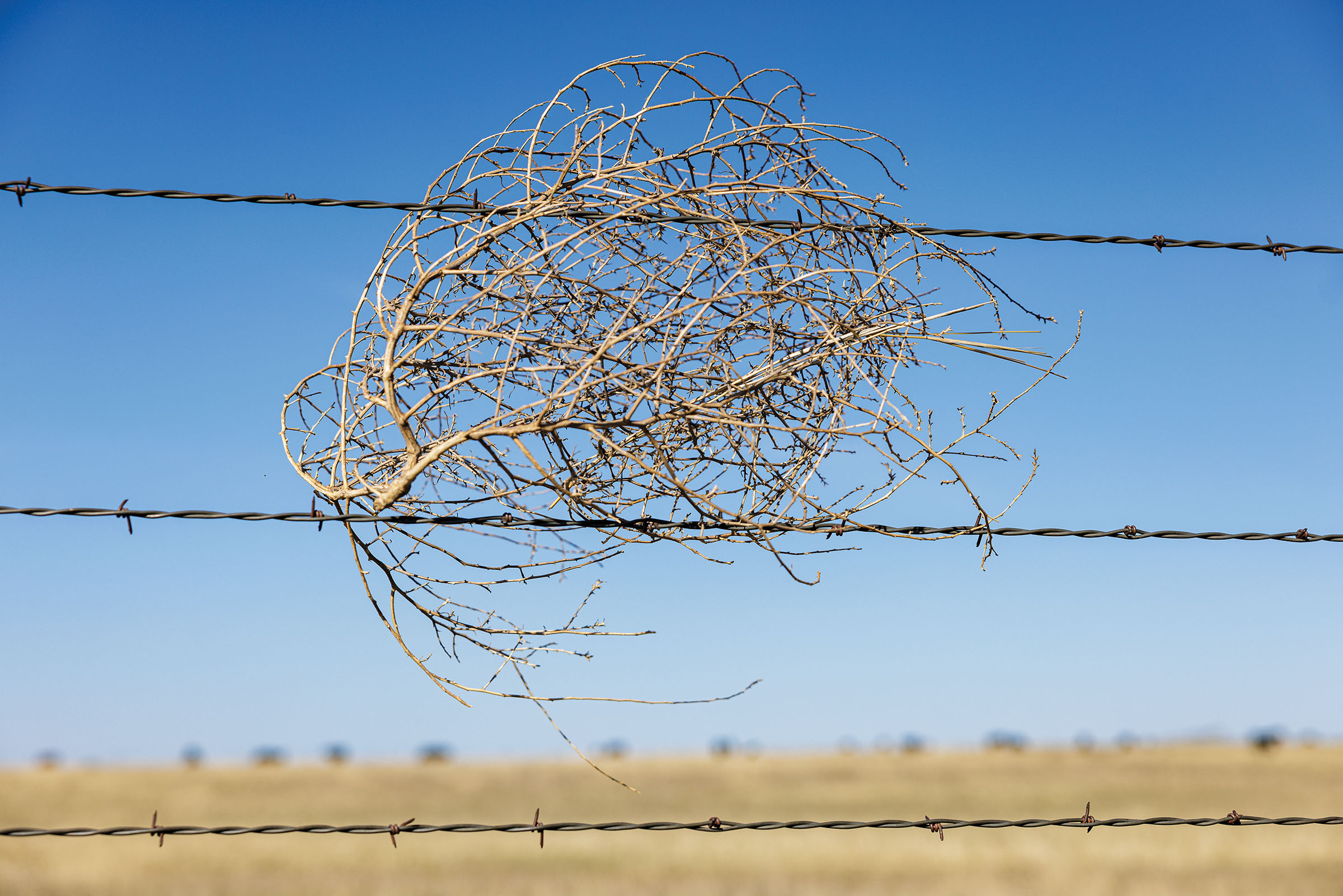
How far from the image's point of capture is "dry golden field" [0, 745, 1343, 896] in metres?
17.0

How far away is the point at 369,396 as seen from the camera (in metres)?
2.38

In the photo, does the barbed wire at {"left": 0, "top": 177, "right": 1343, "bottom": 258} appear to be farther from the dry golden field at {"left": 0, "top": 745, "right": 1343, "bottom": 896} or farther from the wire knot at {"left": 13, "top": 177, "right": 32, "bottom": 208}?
the dry golden field at {"left": 0, "top": 745, "right": 1343, "bottom": 896}

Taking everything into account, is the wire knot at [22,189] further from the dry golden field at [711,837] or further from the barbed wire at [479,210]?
the dry golden field at [711,837]

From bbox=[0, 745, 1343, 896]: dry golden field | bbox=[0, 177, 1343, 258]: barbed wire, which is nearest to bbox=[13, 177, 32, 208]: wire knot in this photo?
bbox=[0, 177, 1343, 258]: barbed wire

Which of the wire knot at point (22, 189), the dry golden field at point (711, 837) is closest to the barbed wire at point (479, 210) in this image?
the wire knot at point (22, 189)

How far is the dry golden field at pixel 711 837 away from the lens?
17.0 m

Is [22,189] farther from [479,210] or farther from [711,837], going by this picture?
[711,837]

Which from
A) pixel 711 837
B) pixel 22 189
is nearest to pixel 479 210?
pixel 22 189

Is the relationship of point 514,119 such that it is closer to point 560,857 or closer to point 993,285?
point 993,285

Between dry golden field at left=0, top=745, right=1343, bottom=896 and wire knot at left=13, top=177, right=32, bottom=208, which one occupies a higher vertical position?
wire knot at left=13, top=177, right=32, bottom=208

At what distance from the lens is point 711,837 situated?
21250 mm

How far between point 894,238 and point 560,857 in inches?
836

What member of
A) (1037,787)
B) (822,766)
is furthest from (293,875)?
(822,766)

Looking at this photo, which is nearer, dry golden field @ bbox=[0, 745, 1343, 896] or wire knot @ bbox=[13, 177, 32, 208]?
wire knot @ bbox=[13, 177, 32, 208]
